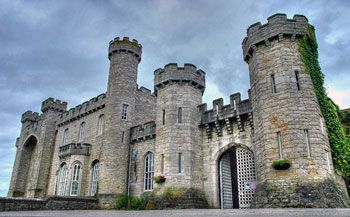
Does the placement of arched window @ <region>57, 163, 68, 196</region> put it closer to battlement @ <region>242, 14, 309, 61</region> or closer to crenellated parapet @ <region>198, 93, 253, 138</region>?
crenellated parapet @ <region>198, 93, 253, 138</region>

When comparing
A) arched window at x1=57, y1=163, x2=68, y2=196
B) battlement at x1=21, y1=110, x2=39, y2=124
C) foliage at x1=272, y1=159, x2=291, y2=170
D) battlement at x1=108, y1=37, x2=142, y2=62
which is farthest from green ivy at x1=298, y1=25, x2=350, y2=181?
battlement at x1=21, y1=110, x2=39, y2=124

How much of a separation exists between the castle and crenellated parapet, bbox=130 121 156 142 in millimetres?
71

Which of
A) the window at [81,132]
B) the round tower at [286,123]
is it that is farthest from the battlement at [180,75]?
the window at [81,132]

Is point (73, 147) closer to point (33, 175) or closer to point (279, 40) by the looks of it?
point (33, 175)

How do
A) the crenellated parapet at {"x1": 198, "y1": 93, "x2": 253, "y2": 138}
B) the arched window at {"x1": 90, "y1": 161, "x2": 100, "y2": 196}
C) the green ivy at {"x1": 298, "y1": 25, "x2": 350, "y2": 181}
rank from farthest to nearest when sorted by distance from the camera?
1. the arched window at {"x1": 90, "y1": 161, "x2": 100, "y2": 196}
2. the crenellated parapet at {"x1": 198, "y1": 93, "x2": 253, "y2": 138}
3. the green ivy at {"x1": 298, "y1": 25, "x2": 350, "y2": 181}

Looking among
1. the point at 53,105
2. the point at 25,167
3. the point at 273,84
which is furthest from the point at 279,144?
the point at 25,167

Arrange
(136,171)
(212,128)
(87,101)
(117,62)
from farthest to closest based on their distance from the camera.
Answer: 1. (87,101)
2. (117,62)
3. (136,171)
4. (212,128)

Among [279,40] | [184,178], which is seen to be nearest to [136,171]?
[184,178]

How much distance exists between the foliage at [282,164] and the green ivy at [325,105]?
8.85 ft

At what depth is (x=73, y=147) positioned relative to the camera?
23.6 meters

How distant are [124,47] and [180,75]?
6848 mm

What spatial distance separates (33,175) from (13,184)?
4.86 meters

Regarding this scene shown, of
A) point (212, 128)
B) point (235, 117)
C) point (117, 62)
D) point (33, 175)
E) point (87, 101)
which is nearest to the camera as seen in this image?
point (235, 117)

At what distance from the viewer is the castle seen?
38.7 ft
